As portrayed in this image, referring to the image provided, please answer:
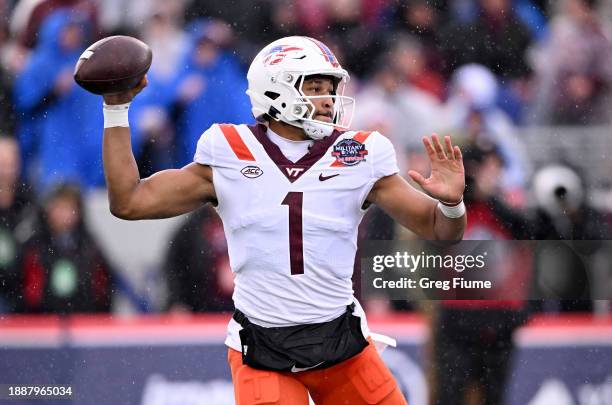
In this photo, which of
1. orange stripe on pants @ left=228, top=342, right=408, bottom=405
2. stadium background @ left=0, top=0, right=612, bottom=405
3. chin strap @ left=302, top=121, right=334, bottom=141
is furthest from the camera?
stadium background @ left=0, top=0, right=612, bottom=405

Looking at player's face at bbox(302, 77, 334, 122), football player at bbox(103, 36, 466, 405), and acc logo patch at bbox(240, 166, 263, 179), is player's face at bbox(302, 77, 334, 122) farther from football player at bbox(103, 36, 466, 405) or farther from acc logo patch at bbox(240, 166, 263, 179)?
acc logo patch at bbox(240, 166, 263, 179)

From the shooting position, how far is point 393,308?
5.02 metres

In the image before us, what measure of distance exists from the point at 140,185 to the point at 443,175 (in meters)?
0.91

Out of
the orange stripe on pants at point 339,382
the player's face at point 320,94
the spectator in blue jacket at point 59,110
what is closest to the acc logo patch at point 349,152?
the player's face at point 320,94

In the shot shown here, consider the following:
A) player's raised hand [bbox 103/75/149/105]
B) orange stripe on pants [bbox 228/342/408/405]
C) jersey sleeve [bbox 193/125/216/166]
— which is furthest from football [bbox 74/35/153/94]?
orange stripe on pants [bbox 228/342/408/405]

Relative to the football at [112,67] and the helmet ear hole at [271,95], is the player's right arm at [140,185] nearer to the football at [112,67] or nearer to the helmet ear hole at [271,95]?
the football at [112,67]

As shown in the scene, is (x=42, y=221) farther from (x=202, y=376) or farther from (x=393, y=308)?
(x=393, y=308)

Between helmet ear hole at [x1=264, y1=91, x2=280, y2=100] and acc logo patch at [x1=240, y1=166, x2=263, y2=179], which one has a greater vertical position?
helmet ear hole at [x1=264, y1=91, x2=280, y2=100]

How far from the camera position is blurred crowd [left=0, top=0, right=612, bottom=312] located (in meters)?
5.02

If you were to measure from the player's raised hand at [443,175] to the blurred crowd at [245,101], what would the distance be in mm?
1816

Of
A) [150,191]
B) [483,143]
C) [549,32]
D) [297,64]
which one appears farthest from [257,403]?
[549,32]

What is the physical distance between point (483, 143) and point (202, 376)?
1.73 m

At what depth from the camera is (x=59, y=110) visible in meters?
5.11

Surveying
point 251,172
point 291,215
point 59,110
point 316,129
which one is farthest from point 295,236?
point 59,110
